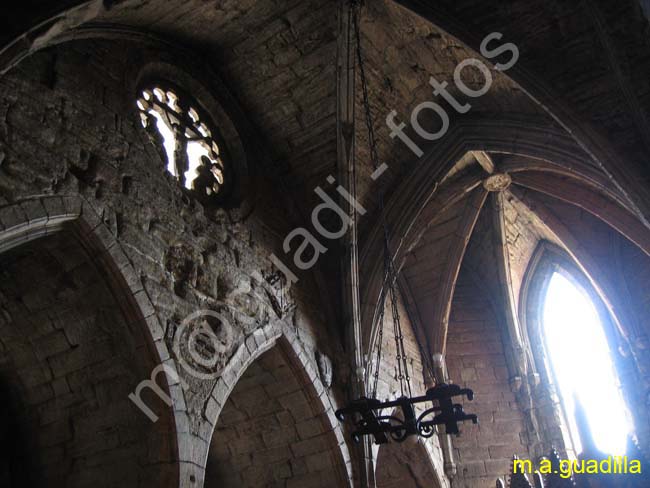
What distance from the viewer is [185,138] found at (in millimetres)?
6609

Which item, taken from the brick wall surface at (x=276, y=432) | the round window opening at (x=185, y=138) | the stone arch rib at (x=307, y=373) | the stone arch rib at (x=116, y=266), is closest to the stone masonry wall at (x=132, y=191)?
the stone arch rib at (x=116, y=266)

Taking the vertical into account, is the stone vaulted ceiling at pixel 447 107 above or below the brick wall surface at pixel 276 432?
above

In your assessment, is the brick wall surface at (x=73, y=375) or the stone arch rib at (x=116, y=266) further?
the brick wall surface at (x=73, y=375)

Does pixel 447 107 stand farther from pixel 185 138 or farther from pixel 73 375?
pixel 73 375

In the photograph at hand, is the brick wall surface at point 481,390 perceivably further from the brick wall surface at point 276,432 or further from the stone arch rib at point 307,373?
the brick wall surface at point 276,432

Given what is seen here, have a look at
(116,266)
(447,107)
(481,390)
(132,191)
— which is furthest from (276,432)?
Result: (447,107)

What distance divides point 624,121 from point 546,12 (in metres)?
1.19

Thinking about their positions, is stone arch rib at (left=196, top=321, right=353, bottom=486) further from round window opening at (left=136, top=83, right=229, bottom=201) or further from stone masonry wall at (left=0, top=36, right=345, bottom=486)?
round window opening at (left=136, top=83, right=229, bottom=201)

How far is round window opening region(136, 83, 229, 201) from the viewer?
6.20 m

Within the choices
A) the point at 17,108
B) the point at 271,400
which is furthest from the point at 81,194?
the point at 271,400

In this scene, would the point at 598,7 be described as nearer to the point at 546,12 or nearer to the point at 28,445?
the point at 546,12

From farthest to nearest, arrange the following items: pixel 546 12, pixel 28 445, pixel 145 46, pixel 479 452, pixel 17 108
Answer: pixel 479 452
pixel 145 46
pixel 546 12
pixel 28 445
pixel 17 108

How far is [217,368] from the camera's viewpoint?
5441mm

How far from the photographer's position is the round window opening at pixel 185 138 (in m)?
6.20
